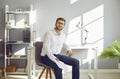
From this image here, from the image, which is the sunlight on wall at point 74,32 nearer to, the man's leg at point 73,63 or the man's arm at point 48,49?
the man's leg at point 73,63

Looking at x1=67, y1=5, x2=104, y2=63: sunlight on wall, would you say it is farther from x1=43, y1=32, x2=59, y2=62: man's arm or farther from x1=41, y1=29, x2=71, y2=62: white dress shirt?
x1=43, y1=32, x2=59, y2=62: man's arm

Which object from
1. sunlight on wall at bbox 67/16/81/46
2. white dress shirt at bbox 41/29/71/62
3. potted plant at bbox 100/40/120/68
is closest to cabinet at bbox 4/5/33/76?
sunlight on wall at bbox 67/16/81/46

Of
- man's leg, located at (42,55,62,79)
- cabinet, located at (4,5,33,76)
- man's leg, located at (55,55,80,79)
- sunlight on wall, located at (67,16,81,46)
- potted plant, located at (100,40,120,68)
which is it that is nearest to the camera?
man's leg, located at (42,55,62,79)

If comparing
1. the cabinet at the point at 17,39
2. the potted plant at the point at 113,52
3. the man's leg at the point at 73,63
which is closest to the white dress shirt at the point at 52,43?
the man's leg at the point at 73,63

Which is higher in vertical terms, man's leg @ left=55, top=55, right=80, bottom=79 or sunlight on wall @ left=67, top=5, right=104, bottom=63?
sunlight on wall @ left=67, top=5, right=104, bottom=63

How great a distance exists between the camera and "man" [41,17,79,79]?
4383 millimetres

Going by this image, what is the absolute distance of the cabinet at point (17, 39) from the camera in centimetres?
575

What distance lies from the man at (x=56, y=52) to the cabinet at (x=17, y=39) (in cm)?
126

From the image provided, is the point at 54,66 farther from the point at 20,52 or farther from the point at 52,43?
the point at 20,52

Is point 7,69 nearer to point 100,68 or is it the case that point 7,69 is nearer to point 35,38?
point 35,38

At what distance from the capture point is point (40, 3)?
589cm

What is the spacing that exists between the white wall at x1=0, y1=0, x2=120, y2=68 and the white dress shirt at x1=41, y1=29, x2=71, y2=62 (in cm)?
132

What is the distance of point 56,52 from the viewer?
15.1ft

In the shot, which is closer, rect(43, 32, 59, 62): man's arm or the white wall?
rect(43, 32, 59, 62): man's arm
